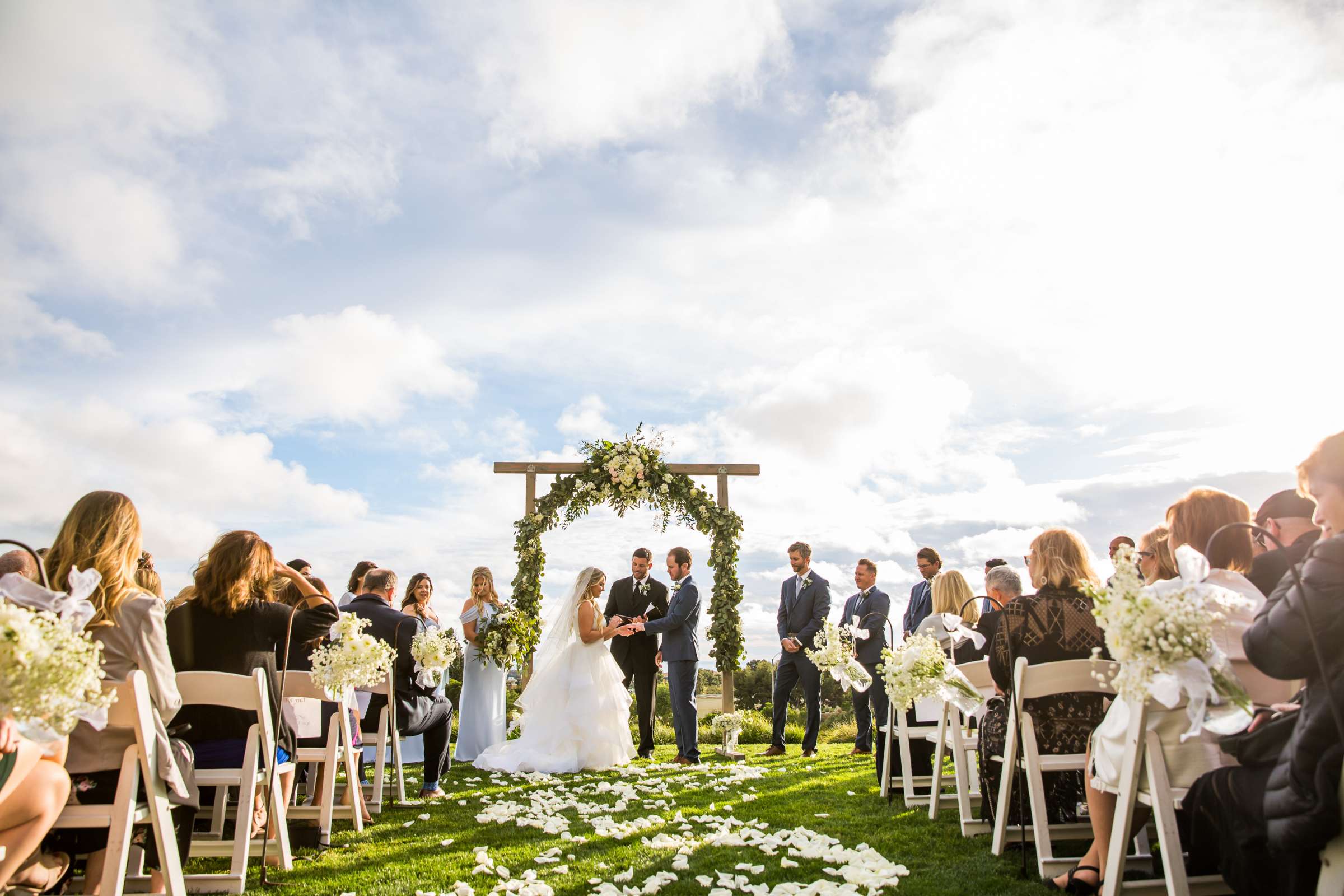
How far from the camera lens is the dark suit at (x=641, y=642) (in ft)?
34.0

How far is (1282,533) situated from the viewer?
4.53 metres

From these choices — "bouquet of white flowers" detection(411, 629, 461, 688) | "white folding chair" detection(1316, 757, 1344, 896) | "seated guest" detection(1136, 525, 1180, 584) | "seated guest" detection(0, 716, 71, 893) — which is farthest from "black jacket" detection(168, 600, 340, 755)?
"seated guest" detection(1136, 525, 1180, 584)

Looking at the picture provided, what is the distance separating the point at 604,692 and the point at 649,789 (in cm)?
199

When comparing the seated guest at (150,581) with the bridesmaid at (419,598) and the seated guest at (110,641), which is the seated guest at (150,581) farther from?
Answer: the bridesmaid at (419,598)

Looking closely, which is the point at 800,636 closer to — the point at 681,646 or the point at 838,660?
the point at 681,646

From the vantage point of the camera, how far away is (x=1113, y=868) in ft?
11.7

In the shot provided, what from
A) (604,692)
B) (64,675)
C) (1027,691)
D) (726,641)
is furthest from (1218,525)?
(726,641)

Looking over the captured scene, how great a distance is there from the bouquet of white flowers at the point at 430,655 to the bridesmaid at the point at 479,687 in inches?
128

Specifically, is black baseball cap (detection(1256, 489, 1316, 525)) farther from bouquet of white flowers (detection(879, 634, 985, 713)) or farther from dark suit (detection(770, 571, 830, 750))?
dark suit (detection(770, 571, 830, 750))

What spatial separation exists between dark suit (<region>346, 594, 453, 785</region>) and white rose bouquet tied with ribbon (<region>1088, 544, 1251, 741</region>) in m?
5.46

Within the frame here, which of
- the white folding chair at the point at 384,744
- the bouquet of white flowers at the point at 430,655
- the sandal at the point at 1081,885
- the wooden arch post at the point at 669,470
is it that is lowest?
the sandal at the point at 1081,885

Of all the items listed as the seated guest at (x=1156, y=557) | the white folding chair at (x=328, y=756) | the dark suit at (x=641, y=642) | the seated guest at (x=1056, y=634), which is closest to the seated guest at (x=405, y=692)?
the white folding chair at (x=328, y=756)

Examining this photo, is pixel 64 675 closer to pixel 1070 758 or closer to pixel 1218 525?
pixel 1070 758

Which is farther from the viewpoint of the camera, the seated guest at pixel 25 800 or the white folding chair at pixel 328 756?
the white folding chair at pixel 328 756
